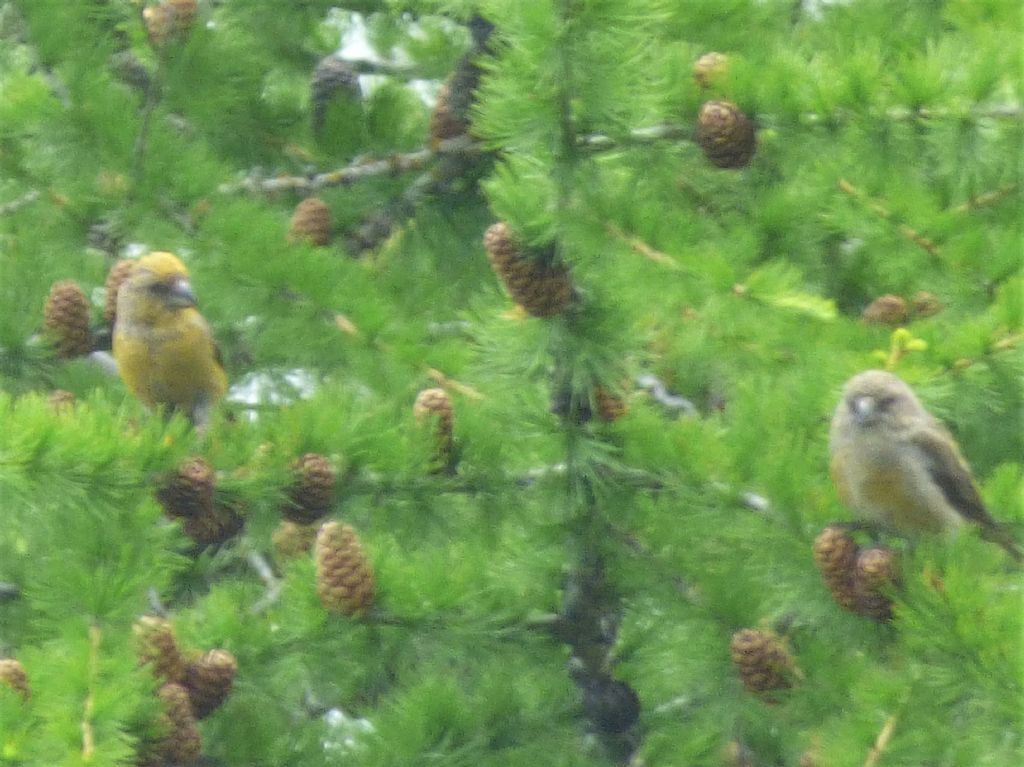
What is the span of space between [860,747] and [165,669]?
3.39ft

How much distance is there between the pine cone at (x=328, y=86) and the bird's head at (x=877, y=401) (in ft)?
5.40

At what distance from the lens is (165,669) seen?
241 cm

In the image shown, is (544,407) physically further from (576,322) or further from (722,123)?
(722,123)

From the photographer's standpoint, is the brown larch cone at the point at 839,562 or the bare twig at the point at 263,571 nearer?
the brown larch cone at the point at 839,562

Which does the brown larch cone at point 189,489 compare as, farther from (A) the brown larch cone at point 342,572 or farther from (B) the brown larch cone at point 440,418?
(B) the brown larch cone at point 440,418

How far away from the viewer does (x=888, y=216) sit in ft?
9.48

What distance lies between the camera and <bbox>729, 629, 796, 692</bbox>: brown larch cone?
2.37 meters

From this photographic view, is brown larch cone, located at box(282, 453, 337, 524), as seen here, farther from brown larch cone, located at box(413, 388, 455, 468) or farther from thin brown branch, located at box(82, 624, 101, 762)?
thin brown branch, located at box(82, 624, 101, 762)

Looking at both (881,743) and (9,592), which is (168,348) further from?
(881,743)

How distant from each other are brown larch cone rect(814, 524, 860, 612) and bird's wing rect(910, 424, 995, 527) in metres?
0.57

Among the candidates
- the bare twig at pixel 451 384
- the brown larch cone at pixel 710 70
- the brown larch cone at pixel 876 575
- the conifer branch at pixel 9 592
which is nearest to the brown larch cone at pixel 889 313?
the brown larch cone at pixel 710 70

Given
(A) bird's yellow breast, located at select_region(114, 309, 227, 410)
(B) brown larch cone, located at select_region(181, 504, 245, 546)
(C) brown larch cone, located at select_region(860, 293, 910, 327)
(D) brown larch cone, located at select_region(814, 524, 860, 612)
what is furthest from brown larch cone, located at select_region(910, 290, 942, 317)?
(A) bird's yellow breast, located at select_region(114, 309, 227, 410)

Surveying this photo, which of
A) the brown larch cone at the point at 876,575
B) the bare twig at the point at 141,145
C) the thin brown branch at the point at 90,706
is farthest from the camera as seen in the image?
the bare twig at the point at 141,145

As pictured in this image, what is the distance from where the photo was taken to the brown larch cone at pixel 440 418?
259 centimetres
